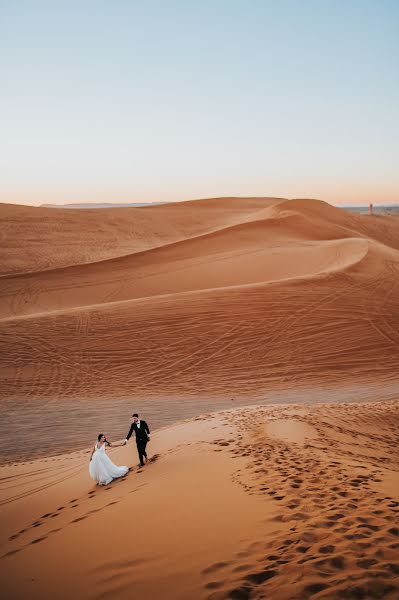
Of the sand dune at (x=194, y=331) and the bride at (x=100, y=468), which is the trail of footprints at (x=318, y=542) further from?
the sand dune at (x=194, y=331)

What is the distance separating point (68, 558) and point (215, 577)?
1522mm

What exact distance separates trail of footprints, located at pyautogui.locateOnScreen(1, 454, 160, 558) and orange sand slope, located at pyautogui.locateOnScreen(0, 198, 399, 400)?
8044 mm

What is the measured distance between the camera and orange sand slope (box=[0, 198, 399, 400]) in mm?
15344

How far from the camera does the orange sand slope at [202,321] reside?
15.3 meters

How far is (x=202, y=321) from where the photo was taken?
722 inches

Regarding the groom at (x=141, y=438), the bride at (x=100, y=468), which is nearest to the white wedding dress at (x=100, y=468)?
the bride at (x=100, y=468)

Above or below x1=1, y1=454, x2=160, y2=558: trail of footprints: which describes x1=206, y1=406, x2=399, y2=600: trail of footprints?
above

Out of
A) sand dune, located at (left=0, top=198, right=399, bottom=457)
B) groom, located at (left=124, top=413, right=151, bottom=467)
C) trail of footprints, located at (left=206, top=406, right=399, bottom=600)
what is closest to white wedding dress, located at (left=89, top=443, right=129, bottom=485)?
groom, located at (left=124, top=413, right=151, bottom=467)

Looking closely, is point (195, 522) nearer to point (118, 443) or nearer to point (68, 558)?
point (68, 558)

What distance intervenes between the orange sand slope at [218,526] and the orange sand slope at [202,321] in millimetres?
7354

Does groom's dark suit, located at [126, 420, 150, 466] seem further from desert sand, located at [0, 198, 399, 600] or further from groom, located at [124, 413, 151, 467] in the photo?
desert sand, located at [0, 198, 399, 600]

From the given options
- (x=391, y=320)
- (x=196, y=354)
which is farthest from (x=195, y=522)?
(x=391, y=320)

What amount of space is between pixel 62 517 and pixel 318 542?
3.16 meters

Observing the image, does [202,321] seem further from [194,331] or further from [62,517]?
[62,517]
